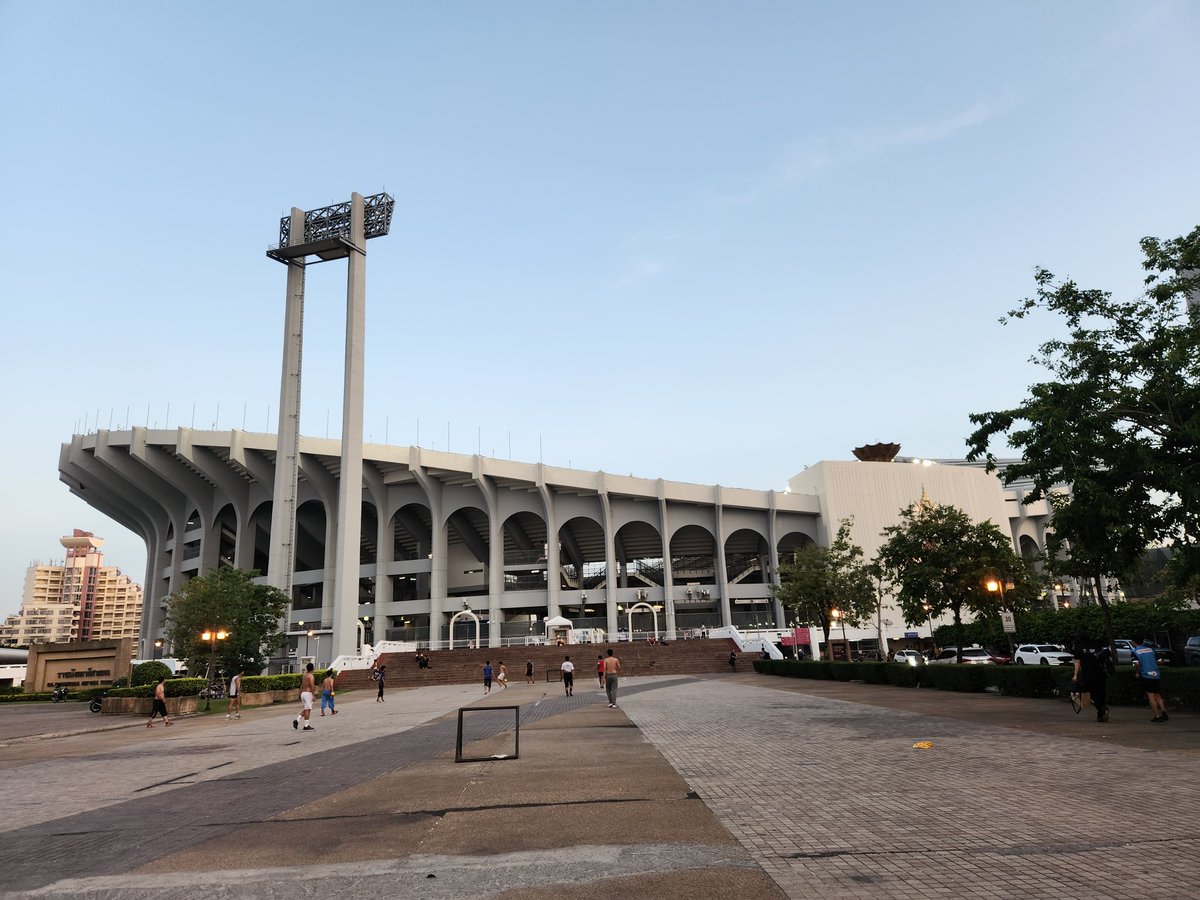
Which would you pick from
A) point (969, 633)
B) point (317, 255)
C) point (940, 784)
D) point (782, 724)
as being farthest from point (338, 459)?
point (940, 784)

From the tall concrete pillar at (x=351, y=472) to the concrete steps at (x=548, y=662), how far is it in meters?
6.95

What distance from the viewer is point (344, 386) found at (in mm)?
55812

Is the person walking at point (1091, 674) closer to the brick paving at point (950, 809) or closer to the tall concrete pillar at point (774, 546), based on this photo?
the brick paving at point (950, 809)

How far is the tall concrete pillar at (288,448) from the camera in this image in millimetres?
55406

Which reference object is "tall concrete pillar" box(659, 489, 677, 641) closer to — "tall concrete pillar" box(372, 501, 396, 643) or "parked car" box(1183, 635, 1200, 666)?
"tall concrete pillar" box(372, 501, 396, 643)

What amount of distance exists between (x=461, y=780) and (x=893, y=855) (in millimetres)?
5625

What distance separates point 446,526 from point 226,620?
27.6m

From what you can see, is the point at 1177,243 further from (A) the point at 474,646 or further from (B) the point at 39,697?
(B) the point at 39,697

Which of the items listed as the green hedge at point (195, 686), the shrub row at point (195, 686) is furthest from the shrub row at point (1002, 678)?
the green hedge at point (195, 686)

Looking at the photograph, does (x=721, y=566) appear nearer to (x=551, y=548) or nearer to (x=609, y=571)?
(x=609, y=571)

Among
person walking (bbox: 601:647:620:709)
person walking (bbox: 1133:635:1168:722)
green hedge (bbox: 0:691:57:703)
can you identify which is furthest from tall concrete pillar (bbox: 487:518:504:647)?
person walking (bbox: 1133:635:1168:722)

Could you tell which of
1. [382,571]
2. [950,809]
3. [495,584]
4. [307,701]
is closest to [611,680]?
[307,701]

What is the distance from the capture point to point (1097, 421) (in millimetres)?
15117

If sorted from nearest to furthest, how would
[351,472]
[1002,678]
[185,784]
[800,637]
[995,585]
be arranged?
[185,784] < [1002,678] < [995,585] < [800,637] < [351,472]
